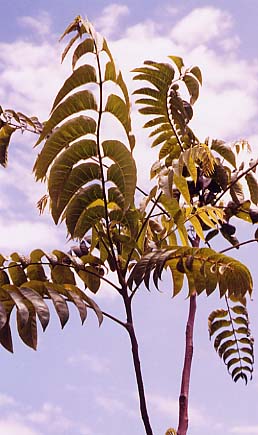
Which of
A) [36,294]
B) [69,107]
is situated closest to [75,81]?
[69,107]

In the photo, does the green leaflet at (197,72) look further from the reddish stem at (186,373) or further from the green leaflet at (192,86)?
the reddish stem at (186,373)

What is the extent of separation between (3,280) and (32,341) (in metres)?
0.34

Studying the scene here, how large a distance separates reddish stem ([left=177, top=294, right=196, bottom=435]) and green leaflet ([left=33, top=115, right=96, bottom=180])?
0.77 metres

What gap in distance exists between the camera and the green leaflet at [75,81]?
1884 millimetres

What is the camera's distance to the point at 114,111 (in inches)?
77.1

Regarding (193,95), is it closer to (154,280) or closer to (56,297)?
(154,280)

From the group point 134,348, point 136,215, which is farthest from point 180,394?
point 136,215

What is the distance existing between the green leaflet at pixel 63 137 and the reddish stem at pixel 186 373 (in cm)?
77

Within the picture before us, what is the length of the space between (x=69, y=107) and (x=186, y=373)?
0.95 meters

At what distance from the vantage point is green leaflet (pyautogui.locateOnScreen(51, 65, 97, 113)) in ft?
6.18

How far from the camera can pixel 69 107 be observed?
1.91 m

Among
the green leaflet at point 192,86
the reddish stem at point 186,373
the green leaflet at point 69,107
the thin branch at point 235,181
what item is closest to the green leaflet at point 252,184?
the thin branch at point 235,181

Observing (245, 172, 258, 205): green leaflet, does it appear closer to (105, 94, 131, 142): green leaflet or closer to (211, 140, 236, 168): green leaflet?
(211, 140, 236, 168): green leaflet

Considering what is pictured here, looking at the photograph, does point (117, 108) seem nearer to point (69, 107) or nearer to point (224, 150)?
point (69, 107)
